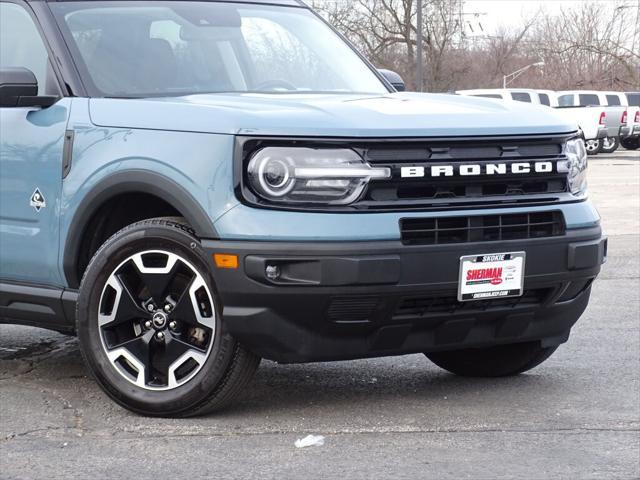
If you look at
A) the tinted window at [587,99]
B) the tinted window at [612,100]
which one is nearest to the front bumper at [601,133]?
the tinted window at [587,99]

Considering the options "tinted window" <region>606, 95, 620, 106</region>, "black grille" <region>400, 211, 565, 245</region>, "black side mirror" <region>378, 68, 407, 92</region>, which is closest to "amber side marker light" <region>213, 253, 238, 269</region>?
"black grille" <region>400, 211, 565, 245</region>

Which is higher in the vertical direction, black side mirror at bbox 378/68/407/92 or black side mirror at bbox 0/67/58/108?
black side mirror at bbox 0/67/58/108

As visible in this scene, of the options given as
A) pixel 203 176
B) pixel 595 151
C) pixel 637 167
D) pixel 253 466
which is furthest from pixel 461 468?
pixel 595 151

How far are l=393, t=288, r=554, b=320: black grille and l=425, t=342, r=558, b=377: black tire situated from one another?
0.69m

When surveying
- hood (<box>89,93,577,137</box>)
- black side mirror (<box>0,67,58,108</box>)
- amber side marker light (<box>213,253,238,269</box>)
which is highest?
black side mirror (<box>0,67,58,108</box>)

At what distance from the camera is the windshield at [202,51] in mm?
5520

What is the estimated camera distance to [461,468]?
4.21 metres

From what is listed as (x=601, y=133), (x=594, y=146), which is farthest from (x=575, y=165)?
(x=594, y=146)

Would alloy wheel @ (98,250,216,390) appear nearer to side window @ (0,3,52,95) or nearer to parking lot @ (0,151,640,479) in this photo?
parking lot @ (0,151,640,479)

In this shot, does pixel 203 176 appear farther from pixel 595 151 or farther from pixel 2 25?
pixel 595 151

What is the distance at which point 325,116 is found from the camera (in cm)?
468

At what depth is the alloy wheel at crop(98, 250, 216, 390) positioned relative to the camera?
4.81m

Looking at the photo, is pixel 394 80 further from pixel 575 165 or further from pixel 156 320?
pixel 156 320

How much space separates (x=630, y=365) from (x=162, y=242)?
2.38 m
